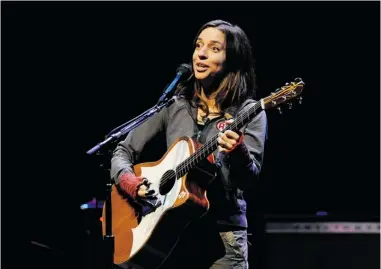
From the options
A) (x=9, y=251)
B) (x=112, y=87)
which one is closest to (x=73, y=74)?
(x=112, y=87)

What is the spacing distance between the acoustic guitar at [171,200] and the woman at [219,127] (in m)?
0.06

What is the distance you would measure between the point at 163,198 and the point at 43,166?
8.67 feet

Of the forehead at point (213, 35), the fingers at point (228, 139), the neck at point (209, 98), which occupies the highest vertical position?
the forehead at point (213, 35)

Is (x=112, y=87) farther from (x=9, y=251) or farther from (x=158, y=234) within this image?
(x=158, y=234)

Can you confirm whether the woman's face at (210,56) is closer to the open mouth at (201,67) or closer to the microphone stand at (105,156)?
the open mouth at (201,67)

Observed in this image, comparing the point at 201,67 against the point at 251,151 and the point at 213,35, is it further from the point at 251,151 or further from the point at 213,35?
the point at 251,151

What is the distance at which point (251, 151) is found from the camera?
2408 mm

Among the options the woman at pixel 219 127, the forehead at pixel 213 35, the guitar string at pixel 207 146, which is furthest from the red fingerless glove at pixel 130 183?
the forehead at pixel 213 35

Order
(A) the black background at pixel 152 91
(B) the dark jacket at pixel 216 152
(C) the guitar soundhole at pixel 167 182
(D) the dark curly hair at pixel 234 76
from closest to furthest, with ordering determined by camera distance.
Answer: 1. (B) the dark jacket at pixel 216 152
2. (C) the guitar soundhole at pixel 167 182
3. (D) the dark curly hair at pixel 234 76
4. (A) the black background at pixel 152 91

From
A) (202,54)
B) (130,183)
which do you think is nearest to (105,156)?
(130,183)

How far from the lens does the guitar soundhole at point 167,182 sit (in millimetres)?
2566

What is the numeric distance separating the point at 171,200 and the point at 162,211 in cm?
7

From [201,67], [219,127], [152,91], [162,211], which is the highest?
[152,91]

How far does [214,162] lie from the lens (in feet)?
7.95
